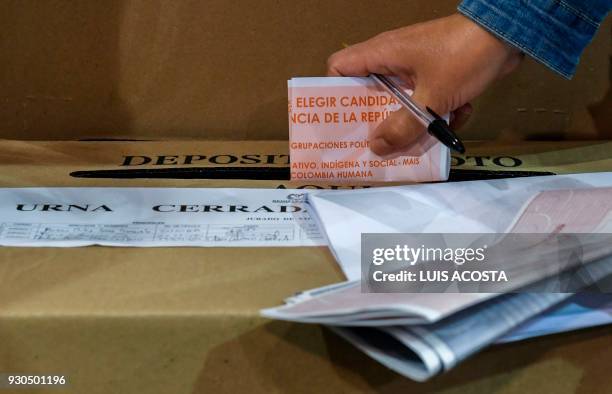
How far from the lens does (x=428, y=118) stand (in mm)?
668

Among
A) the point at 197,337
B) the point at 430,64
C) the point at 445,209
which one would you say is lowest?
the point at 197,337

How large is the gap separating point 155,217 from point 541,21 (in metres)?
0.36

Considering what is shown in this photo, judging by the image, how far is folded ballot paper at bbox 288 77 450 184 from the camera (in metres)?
0.69

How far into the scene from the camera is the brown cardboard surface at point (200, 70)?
2.57 feet

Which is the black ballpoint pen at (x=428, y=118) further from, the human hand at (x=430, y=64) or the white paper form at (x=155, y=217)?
the white paper form at (x=155, y=217)

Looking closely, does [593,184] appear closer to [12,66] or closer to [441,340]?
[441,340]

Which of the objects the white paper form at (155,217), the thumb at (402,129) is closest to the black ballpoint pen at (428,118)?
the thumb at (402,129)

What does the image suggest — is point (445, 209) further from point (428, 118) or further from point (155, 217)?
point (155, 217)

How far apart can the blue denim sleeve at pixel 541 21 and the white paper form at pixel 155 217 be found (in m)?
0.22

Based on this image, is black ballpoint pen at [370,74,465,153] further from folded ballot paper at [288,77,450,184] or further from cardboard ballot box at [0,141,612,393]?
cardboard ballot box at [0,141,612,393]

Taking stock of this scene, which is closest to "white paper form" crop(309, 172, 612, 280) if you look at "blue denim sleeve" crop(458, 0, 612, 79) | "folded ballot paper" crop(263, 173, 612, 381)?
"folded ballot paper" crop(263, 173, 612, 381)

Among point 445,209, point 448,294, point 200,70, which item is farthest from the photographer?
point 200,70

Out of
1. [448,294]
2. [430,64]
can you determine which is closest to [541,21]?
[430,64]

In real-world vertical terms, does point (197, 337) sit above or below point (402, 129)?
below
